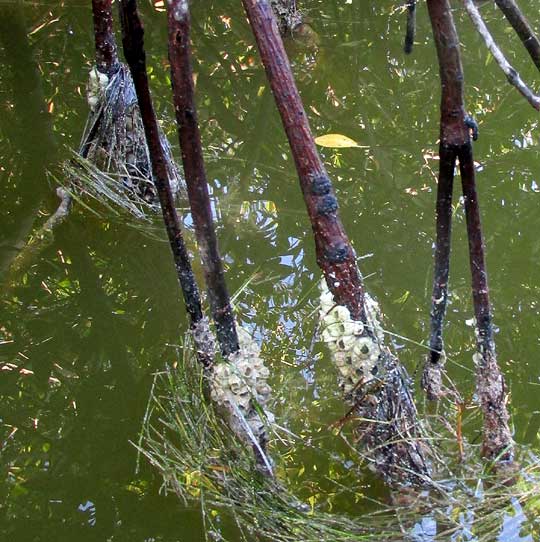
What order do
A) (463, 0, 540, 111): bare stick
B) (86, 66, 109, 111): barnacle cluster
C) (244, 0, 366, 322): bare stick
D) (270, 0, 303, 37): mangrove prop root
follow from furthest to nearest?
(270, 0, 303, 37): mangrove prop root, (86, 66, 109, 111): barnacle cluster, (244, 0, 366, 322): bare stick, (463, 0, 540, 111): bare stick

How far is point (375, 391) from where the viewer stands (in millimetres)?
1564

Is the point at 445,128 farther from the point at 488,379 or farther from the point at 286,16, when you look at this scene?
the point at 286,16

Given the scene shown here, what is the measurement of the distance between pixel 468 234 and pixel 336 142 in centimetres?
176

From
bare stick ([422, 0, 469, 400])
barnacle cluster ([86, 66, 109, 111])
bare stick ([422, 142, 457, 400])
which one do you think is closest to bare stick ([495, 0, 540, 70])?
bare stick ([422, 0, 469, 400])

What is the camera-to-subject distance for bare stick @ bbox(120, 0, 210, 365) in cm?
150

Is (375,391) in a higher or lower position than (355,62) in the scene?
lower

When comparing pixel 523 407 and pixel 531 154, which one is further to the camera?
pixel 531 154

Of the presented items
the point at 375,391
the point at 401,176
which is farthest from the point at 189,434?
the point at 401,176

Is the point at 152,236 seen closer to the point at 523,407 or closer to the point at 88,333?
the point at 88,333

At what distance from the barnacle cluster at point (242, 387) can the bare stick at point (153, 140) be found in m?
0.11

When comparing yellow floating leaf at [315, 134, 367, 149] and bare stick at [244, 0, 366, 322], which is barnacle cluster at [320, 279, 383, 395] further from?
yellow floating leaf at [315, 134, 367, 149]

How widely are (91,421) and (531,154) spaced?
2.07 m

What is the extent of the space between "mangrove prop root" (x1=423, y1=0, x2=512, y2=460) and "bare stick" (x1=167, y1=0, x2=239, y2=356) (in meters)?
0.44

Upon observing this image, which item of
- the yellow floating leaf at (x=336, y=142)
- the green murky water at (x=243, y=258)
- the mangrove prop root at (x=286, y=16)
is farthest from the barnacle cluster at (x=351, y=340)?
the mangrove prop root at (x=286, y=16)
